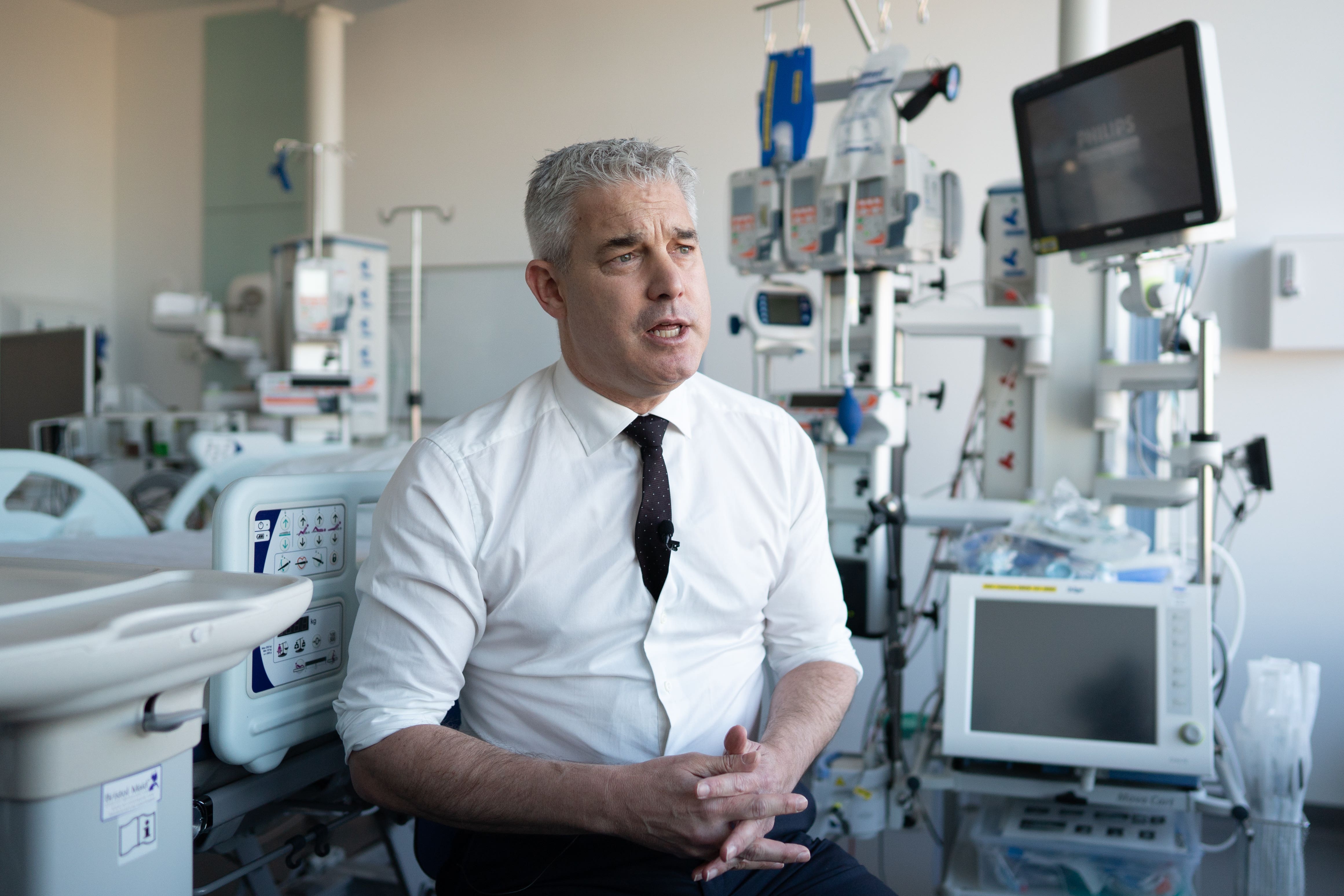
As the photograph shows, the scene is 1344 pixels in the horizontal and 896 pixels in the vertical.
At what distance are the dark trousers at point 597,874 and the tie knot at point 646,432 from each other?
518 mm

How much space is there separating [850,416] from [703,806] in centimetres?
128

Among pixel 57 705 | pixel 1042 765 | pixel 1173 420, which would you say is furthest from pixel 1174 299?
pixel 57 705

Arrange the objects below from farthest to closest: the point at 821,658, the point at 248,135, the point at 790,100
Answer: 1. the point at 248,135
2. the point at 790,100
3. the point at 821,658

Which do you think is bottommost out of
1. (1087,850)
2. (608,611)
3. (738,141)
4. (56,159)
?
(1087,850)

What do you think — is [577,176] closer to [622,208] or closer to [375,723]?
[622,208]

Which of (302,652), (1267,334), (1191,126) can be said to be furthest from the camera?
(1267,334)

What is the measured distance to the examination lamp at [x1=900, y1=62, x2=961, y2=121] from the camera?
7.61 ft

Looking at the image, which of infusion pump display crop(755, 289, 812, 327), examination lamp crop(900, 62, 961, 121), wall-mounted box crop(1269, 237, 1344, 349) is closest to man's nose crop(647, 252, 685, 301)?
examination lamp crop(900, 62, 961, 121)

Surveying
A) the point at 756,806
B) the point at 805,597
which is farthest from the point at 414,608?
the point at 805,597

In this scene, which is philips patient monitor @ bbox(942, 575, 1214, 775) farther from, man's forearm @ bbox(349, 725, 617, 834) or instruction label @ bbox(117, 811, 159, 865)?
instruction label @ bbox(117, 811, 159, 865)

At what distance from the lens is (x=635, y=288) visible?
1.34m

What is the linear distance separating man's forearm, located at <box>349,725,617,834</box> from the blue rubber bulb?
1266 mm

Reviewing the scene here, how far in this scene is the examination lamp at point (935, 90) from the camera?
2.32m

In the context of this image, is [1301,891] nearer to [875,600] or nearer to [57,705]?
[875,600]
